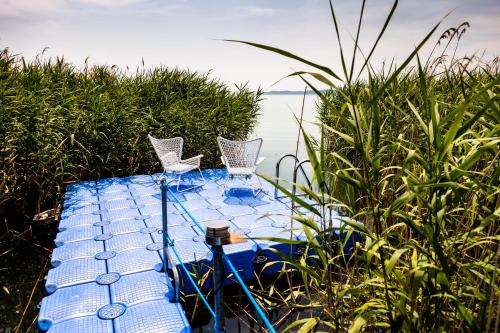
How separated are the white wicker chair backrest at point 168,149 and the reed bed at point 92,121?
653 mm

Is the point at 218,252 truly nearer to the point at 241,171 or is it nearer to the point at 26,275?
the point at 26,275

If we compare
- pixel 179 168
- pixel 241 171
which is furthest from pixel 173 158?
pixel 241 171

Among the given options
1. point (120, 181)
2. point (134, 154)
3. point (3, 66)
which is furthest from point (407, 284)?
point (3, 66)

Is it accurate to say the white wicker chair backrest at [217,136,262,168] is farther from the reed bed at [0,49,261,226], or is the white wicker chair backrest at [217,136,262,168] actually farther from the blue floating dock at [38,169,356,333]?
the reed bed at [0,49,261,226]

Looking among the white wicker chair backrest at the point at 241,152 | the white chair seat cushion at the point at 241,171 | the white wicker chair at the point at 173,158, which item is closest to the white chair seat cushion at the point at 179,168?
the white wicker chair at the point at 173,158

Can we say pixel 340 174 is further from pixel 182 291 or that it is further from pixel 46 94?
pixel 46 94

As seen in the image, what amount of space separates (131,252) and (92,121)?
13.6 ft

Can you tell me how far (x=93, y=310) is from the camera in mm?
2887

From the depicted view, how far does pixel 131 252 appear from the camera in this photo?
3951 millimetres

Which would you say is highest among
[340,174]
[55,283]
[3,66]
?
[3,66]

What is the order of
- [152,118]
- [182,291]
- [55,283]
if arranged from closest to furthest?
[55,283] < [182,291] < [152,118]

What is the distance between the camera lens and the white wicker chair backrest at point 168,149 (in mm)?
6770

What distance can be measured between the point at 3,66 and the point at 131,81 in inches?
124

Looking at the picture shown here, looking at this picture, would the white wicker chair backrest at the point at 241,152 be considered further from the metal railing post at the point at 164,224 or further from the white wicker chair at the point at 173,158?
the metal railing post at the point at 164,224
